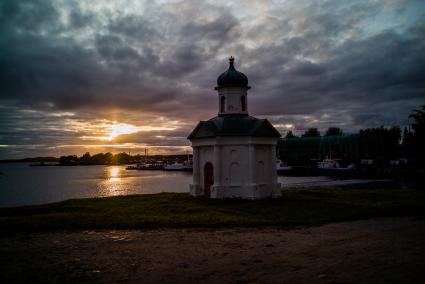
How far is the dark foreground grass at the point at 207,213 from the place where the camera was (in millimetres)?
15766

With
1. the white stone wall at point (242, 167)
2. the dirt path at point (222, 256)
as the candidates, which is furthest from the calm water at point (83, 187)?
the dirt path at point (222, 256)

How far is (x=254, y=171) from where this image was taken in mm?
24453

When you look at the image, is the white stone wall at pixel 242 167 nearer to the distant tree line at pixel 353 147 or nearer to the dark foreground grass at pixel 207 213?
the dark foreground grass at pixel 207 213

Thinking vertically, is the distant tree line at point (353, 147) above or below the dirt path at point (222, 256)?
above

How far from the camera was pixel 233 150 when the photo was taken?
24875 mm

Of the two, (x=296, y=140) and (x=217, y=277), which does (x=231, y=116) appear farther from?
(x=296, y=140)

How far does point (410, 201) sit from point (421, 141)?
19.9 m

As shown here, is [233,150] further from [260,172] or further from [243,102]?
[243,102]

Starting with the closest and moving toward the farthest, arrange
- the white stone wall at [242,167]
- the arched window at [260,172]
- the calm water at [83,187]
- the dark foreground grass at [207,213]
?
1. the dark foreground grass at [207,213]
2. the white stone wall at [242,167]
3. the arched window at [260,172]
4. the calm water at [83,187]

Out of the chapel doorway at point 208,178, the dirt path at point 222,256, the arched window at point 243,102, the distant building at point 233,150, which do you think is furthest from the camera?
the arched window at point 243,102

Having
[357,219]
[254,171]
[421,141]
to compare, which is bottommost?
[357,219]

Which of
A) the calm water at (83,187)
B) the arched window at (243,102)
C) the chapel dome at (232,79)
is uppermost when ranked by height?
the chapel dome at (232,79)

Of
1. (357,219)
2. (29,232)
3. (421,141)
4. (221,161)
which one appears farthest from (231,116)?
(421,141)

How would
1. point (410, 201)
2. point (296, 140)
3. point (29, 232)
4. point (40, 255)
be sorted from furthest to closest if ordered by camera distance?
1. point (296, 140)
2. point (410, 201)
3. point (29, 232)
4. point (40, 255)
